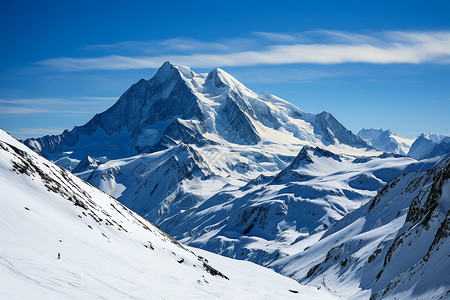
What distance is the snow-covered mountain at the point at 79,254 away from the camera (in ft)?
84.8

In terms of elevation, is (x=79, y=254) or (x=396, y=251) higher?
(x=79, y=254)

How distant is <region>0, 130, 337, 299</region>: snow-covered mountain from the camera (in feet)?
84.8

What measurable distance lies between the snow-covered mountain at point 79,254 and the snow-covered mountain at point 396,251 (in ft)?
37.8

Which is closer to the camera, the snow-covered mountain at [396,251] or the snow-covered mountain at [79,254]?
the snow-covered mountain at [79,254]

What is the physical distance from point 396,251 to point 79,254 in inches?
1662

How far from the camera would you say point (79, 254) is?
1280 inches

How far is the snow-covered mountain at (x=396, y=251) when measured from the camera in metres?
40.0

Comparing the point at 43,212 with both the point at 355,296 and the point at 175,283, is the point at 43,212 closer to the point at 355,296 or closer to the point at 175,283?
the point at 175,283

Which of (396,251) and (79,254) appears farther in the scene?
(396,251)

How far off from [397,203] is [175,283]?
81452mm

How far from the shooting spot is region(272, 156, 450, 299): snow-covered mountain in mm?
40000

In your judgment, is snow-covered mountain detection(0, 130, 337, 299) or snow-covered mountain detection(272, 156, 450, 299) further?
snow-covered mountain detection(272, 156, 450, 299)

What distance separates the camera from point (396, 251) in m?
59.2

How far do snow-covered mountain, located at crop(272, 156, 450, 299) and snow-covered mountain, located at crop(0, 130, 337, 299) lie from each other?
11.5 meters
